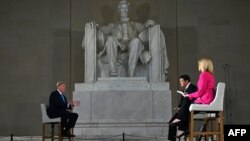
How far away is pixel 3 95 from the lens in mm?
11016

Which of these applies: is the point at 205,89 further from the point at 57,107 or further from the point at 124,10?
the point at 124,10

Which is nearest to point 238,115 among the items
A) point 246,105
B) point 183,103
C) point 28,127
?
point 246,105

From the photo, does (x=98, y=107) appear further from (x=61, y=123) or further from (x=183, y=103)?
(x=183, y=103)

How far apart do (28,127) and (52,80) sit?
3.90 ft

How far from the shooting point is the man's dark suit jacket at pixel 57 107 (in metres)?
7.09

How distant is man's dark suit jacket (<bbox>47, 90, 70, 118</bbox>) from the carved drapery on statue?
6.36 ft

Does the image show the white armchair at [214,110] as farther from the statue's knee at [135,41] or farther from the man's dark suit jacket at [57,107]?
the statue's knee at [135,41]

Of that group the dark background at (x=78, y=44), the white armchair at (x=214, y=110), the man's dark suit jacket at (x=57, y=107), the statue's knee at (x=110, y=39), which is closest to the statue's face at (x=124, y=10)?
the statue's knee at (x=110, y=39)

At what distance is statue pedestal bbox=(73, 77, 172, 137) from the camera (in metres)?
8.61

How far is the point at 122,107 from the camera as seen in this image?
874cm

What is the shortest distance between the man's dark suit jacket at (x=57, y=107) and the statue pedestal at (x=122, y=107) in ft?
5.12

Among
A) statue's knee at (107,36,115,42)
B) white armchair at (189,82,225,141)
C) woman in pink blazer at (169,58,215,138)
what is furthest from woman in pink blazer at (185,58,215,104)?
statue's knee at (107,36,115,42)

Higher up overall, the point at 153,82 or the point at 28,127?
the point at 153,82

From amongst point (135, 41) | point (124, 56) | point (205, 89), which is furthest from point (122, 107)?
point (205, 89)
